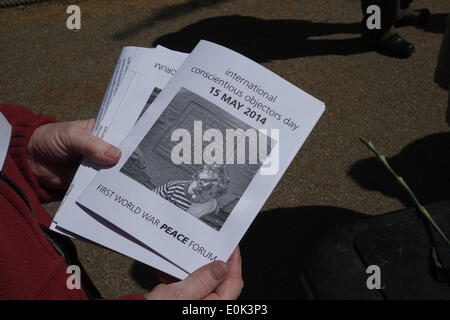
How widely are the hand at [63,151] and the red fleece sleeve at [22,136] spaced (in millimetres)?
27

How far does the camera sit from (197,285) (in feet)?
3.37

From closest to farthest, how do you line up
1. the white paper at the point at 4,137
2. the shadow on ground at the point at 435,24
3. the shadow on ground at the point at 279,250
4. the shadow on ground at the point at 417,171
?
the white paper at the point at 4,137 → the shadow on ground at the point at 279,250 → the shadow on ground at the point at 417,171 → the shadow on ground at the point at 435,24

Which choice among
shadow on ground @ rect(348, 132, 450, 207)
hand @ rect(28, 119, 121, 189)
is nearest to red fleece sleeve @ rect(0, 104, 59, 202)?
hand @ rect(28, 119, 121, 189)

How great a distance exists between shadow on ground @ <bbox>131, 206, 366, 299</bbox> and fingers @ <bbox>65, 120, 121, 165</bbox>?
1059mm

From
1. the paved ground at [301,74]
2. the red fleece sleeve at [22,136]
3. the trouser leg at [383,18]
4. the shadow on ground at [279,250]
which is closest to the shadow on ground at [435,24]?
the paved ground at [301,74]

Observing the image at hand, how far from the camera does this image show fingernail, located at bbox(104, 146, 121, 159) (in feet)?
3.73

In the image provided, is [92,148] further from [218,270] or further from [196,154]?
[218,270]

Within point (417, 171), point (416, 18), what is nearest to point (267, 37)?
point (416, 18)

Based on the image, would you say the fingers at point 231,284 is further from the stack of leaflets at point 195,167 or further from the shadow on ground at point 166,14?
the shadow on ground at point 166,14

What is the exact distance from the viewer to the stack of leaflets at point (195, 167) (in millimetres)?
1072

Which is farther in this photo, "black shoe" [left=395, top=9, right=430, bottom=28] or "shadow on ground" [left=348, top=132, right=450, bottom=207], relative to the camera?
"black shoe" [left=395, top=9, right=430, bottom=28]

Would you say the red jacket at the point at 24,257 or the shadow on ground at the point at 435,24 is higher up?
the red jacket at the point at 24,257

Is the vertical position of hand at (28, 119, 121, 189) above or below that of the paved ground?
above

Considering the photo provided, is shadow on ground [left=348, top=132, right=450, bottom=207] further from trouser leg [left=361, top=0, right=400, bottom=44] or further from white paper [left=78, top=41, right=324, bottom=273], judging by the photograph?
white paper [left=78, top=41, right=324, bottom=273]
